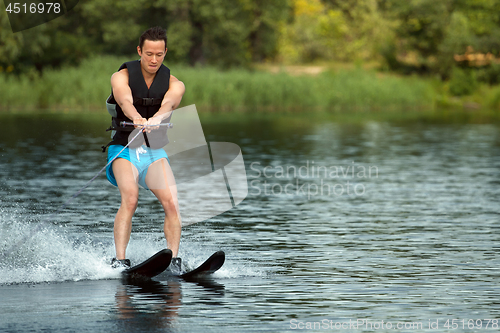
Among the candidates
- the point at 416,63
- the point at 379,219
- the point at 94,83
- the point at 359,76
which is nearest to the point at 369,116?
the point at 359,76

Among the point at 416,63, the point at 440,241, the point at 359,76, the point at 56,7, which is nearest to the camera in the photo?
the point at 440,241

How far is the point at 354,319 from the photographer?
5.92 metres

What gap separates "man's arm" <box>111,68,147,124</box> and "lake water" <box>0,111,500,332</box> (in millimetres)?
1313

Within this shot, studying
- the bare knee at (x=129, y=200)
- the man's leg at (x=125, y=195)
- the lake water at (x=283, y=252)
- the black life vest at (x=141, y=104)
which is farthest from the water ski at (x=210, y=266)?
the black life vest at (x=141, y=104)

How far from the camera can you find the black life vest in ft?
23.9

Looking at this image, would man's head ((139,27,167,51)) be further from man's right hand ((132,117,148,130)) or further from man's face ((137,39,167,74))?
man's right hand ((132,117,148,130))

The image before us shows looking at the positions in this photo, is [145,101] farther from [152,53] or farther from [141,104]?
[152,53]

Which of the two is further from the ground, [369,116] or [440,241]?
[440,241]

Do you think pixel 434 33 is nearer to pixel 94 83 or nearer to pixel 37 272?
pixel 94 83

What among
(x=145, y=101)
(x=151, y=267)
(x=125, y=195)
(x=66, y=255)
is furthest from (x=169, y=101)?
(x=66, y=255)

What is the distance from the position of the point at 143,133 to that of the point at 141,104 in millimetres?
244

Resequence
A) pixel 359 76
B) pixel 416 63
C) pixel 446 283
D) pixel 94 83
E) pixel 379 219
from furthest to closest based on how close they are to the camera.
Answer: pixel 416 63, pixel 359 76, pixel 94 83, pixel 379 219, pixel 446 283

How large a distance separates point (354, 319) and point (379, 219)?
527 cm

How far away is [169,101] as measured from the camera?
24.1 feet
